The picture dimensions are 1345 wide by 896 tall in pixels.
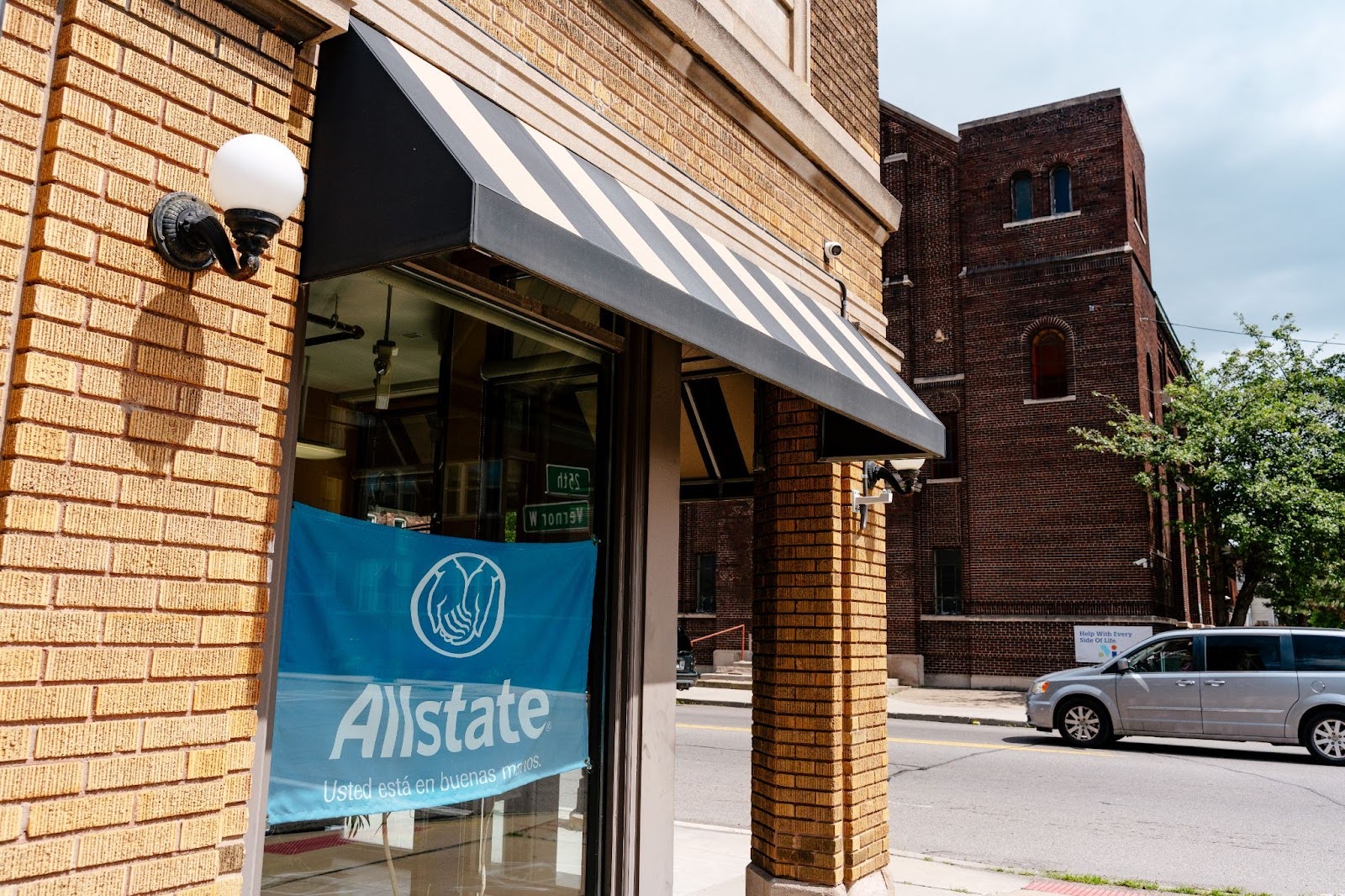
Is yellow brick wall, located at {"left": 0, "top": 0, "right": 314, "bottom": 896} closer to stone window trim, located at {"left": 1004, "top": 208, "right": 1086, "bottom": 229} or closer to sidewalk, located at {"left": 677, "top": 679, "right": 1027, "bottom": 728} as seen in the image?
sidewalk, located at {"left": 677, "top": 679, "right": 1027, "bottom": 728}

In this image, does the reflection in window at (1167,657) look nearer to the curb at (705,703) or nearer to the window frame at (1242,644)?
the window frame at (1242,644)

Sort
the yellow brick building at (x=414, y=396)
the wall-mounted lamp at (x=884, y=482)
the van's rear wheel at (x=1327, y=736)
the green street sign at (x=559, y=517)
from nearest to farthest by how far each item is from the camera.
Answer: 1. the yellow brick building at (x=414, y=396)
2. the green street sign at (x=559, y=517)
3. the wall-mounted lamp at (x=884, y=482)
4. the van's rear wheel at (x=1327, y=736)

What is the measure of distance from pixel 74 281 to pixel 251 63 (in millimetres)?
915

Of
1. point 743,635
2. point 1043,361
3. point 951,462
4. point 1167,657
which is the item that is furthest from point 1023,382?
point 1167,657

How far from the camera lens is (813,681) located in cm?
604

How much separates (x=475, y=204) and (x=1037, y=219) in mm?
25785

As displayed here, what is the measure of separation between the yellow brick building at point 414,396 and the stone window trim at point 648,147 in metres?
0.02

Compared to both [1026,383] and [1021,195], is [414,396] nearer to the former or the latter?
[1026,383]

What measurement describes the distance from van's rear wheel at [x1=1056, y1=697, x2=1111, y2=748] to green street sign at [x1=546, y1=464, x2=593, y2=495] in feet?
42.5

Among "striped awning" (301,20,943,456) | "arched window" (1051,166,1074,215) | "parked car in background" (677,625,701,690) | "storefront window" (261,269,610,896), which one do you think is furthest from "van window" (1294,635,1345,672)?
"arched window" (1051,166,1074,215)

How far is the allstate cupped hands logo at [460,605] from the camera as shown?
13.0 ft

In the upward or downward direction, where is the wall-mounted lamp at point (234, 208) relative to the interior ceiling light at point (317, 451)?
upward

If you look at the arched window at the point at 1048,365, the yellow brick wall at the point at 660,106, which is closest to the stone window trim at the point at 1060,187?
the arched window at the point at 1048,365

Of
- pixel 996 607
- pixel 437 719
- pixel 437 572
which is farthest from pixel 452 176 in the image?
pixel 996 607
